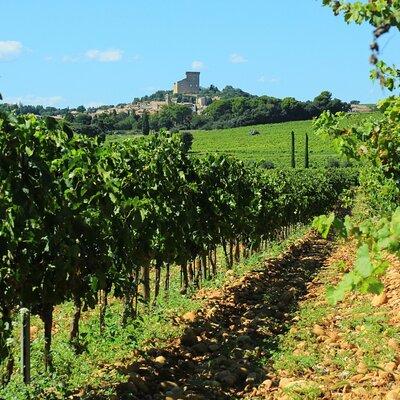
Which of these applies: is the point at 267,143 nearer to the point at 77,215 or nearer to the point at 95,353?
the point at 95,353

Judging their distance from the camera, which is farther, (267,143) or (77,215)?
(267,143)

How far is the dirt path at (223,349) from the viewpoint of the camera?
7465 mm

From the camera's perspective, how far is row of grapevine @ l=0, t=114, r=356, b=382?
20.0 feet

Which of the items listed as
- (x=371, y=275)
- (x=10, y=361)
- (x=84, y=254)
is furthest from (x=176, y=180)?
(x=371, y=275)

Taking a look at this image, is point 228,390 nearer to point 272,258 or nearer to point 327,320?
point 327,320

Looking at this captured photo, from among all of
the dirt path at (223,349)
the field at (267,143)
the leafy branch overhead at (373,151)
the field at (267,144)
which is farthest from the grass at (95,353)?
the field at (267,143)

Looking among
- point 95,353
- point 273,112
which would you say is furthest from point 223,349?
point 273,112

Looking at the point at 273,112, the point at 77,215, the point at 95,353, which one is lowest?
the point at 95,353

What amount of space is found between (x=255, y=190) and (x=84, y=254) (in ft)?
49.6

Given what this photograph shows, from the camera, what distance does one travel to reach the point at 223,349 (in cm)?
922

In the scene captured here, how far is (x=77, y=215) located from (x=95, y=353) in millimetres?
2091

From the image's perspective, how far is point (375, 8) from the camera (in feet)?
15.5

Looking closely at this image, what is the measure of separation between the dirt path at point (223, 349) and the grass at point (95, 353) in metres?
0.27

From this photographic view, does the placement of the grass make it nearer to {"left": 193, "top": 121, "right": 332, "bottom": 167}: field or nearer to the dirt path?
the dirt path
